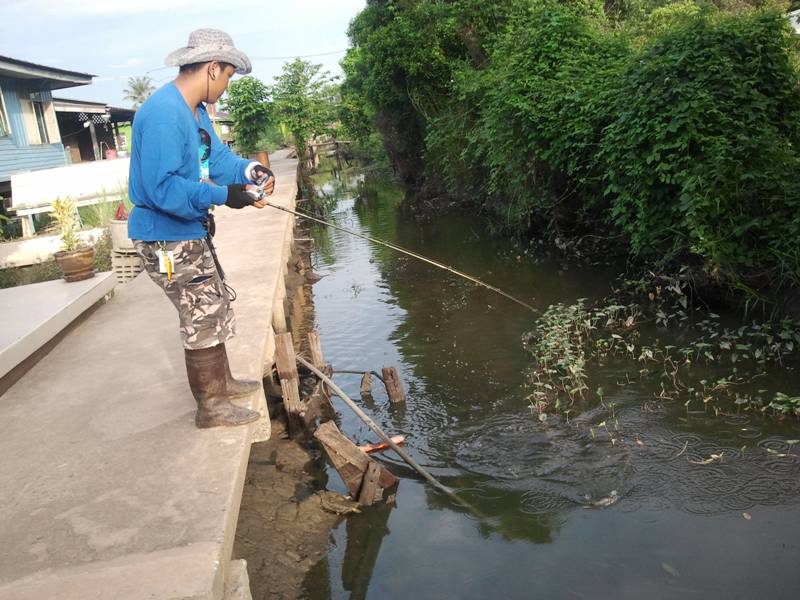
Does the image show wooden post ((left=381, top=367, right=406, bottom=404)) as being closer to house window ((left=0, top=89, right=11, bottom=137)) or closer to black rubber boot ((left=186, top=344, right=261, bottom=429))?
black rubber boot ((left=186, top=344, right=261, bottom=429))

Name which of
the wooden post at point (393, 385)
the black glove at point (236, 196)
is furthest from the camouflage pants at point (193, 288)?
the wooden post at point (393, 385)

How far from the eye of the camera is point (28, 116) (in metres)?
19.0

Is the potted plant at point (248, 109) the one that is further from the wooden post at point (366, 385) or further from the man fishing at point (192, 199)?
the man fishing at point (192, 199)

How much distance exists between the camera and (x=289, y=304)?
33.1ft

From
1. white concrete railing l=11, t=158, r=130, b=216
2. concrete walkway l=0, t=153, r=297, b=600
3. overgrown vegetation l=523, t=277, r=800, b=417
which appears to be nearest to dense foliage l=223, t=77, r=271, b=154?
white concrete railing l=11, t=158, r=130, b=216

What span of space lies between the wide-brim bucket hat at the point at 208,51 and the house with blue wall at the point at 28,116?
1464 centimetres

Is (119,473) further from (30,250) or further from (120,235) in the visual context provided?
(30,250)

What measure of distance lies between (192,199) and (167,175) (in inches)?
6.4

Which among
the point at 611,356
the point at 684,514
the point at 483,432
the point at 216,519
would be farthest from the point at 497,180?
the point at 216,519

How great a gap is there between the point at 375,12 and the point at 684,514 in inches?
768

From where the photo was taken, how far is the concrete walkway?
2.83 metres

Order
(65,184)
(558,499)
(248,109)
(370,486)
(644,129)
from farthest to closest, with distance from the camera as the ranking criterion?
(248,109) → (65,184) → (644,129) → (370,486) → (558,499)

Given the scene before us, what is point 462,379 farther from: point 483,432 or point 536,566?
point 536,566

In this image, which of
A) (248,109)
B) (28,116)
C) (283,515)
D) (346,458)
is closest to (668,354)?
(346,458)
